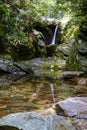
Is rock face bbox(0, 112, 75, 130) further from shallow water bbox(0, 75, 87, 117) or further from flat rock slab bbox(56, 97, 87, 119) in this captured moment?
shallow water bbox(0, 75, 87, 117)

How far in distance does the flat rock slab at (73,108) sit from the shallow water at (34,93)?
0.66 meters

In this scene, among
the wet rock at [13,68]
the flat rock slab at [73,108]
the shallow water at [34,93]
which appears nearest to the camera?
the flat rock slab at [73,108]

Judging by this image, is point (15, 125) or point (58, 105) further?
point (58, 105)

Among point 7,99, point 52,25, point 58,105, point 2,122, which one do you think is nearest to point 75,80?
point 7,99

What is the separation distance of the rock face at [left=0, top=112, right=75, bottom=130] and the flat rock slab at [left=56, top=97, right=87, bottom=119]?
0.99 metres

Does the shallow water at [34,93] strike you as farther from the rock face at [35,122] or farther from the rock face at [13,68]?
the rock face at [13,68]

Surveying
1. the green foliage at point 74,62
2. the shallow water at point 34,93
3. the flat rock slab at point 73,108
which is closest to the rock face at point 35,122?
the flat rock slab at point 73,108

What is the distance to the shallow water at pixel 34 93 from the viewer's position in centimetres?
568

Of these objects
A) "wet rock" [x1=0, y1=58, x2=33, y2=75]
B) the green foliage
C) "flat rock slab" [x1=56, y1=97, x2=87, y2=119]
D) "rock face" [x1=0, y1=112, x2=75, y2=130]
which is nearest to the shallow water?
"flat rock slab" [x1=56, y1=97, x2=87, y2=119]

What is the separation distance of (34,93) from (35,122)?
345cm

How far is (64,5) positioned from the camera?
1170 centimetres

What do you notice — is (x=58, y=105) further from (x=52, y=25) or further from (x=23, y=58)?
(x=52, y=25)

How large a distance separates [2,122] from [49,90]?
3.96 metres

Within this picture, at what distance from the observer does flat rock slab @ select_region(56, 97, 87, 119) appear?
15.4 ft
